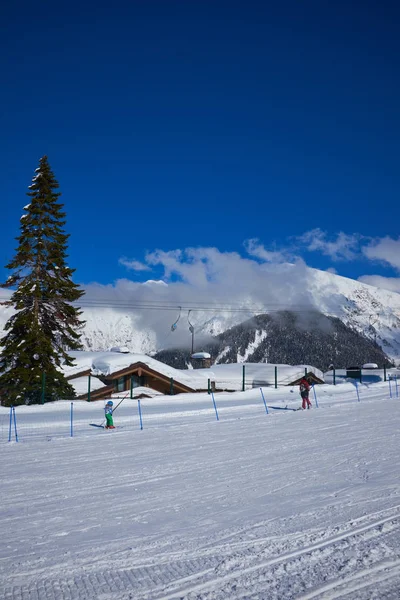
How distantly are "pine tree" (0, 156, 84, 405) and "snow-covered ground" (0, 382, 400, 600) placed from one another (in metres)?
9.67

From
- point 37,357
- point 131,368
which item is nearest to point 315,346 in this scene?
point 131,368

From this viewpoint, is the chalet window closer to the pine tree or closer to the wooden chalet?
the wooden chalet

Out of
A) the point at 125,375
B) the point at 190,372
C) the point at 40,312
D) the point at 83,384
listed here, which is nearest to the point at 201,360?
the point at 190,372

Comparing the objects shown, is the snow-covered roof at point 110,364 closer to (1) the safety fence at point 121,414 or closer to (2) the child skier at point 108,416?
(1) the safety fence at point 121,414

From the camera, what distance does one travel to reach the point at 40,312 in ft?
96.1

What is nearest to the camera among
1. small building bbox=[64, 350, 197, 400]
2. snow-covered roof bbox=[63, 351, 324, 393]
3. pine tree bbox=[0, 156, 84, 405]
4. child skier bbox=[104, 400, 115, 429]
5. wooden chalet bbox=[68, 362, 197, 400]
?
child skier bbox=[104, 400, 115, 429]

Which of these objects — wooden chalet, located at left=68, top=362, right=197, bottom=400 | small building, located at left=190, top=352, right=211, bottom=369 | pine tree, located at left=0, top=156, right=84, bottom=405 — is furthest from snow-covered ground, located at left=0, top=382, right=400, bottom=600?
small building, located at left=190, top=352, right=211, bottom=369

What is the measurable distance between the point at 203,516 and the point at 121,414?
17.4 metres

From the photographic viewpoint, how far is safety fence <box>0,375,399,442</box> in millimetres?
20094

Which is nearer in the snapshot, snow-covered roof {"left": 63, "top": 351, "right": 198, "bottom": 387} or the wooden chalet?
snow-covered roof {"left": 63, "top": 351, "right": 198, "bottom": 387}

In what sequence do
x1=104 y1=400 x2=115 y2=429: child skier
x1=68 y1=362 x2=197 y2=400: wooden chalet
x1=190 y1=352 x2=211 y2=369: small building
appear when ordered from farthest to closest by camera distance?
x1=190 y1=352 x2=211 y2=369: small building
x1=68 y1=362 x2=197 y2=400: wooden chalet
x1=104 y1=400 x2=115 y2=429: child skier

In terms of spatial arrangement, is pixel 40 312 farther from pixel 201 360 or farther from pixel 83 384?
pixel 201 360

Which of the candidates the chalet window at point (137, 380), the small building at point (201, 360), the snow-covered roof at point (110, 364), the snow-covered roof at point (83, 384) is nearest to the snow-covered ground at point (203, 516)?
the snow-covered roof at point (83, 384)

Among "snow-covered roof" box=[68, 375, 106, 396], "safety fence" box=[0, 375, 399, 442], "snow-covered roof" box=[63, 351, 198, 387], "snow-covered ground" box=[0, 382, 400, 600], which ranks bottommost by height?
"snow-covered ground" box=[0, 382, 400, 600]
